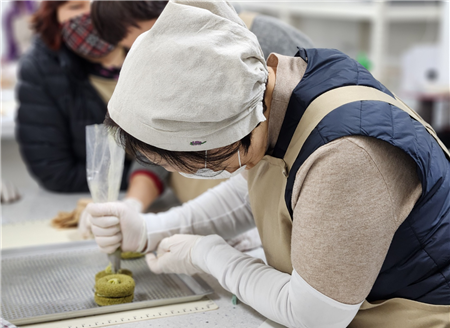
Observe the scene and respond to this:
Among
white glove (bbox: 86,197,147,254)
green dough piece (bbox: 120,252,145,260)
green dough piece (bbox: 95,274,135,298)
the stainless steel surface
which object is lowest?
green dough piece (bbox: 120,252,145,260)

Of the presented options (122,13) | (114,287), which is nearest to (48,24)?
(122,13)

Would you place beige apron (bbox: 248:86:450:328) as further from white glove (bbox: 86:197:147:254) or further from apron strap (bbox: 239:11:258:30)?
apron strap (bbox: 239:11:258:30)

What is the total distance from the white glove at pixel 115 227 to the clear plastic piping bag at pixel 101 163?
1.1 inches

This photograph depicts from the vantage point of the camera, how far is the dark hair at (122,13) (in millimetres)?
1180

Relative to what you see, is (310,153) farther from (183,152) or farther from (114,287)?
(114,287)

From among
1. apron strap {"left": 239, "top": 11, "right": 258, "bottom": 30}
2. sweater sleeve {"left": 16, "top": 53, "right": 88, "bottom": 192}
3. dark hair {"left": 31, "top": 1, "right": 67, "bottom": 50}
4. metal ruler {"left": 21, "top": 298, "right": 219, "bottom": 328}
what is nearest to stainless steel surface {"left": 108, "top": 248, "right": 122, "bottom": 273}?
metal ruler {"left": 21, "top": 298, "right": 219, "bottom": 328}

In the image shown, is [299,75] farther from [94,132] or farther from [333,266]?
[94,132]

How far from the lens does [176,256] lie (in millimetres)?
948

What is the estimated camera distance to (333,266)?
0.66 metres

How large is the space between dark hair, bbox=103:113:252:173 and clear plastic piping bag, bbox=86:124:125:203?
0.20m

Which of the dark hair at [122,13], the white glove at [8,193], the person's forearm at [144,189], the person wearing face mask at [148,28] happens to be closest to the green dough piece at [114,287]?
the person wearing face mask at [148,28]

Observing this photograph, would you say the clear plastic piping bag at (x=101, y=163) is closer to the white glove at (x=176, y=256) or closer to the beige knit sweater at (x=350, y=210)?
the white glove at (x=176, y=256)

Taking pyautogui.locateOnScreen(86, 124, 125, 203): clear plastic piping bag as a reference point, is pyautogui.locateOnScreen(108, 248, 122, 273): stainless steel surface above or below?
below

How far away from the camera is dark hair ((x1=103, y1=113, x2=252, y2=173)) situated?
2.33 ft
